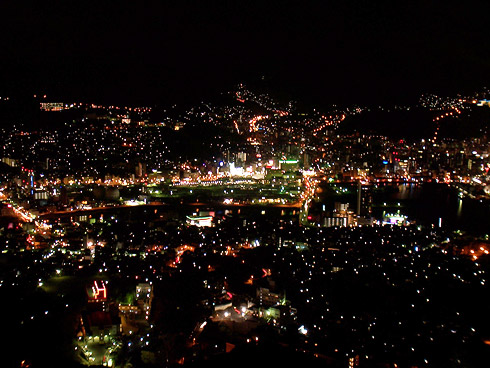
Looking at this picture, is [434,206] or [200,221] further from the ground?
[200,221]

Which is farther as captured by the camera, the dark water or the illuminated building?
the dark water

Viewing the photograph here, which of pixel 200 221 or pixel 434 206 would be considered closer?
pixel 200 221

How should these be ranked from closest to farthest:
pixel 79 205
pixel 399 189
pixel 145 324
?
pixel 145 324
pixel 79 205
pixel 399 189

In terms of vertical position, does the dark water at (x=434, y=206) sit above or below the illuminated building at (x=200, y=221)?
below

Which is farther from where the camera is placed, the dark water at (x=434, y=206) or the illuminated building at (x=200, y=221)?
the dark water at (x=434, y=206)

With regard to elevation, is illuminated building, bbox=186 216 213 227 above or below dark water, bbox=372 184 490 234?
above

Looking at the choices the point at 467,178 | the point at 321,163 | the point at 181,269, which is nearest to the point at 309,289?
the point at 181,269

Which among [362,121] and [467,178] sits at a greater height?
[362,121]

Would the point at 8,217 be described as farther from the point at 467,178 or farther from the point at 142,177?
the point at 467,178
